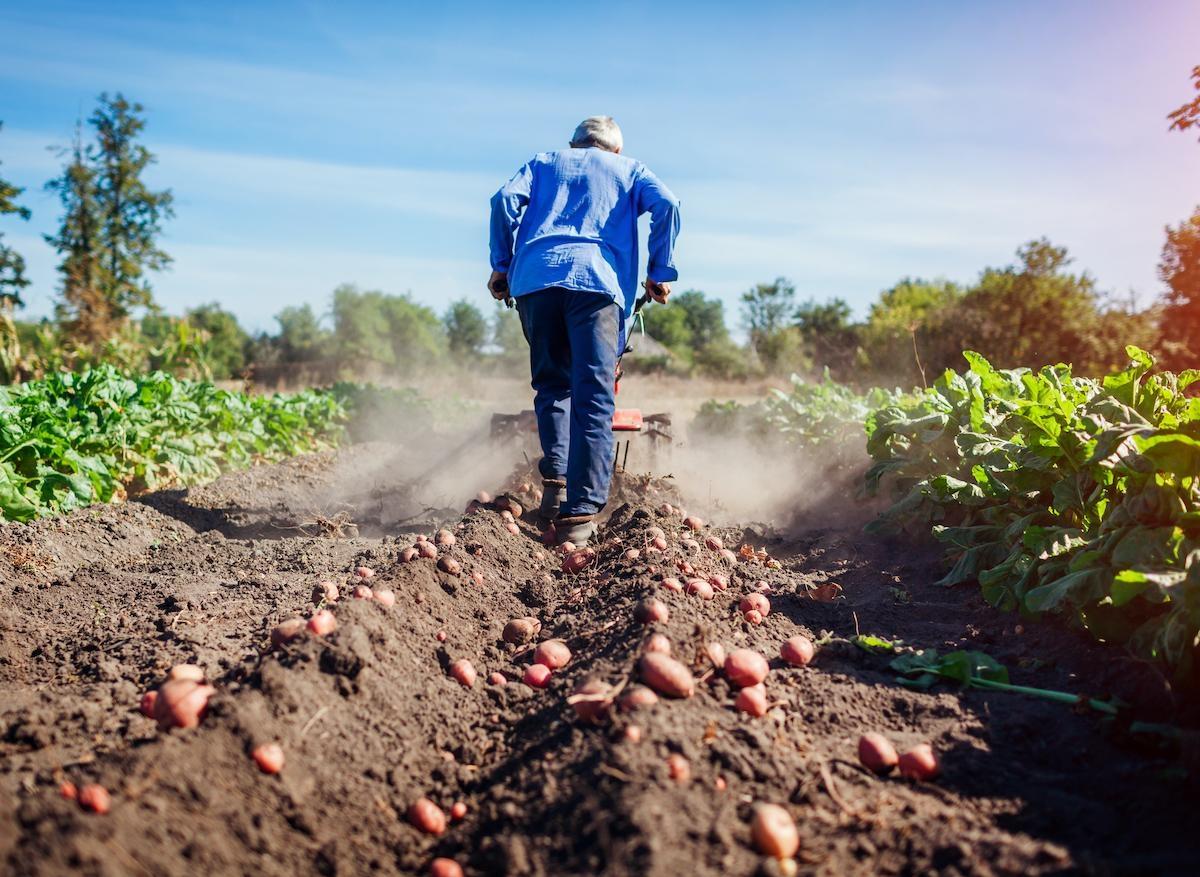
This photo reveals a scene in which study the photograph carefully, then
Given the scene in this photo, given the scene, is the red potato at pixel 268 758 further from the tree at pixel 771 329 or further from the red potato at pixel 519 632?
the tree at pixel 771 329

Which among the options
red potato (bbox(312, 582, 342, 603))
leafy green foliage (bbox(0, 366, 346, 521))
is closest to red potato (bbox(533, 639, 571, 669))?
red potato (bbox(312, 582, 342, 603))

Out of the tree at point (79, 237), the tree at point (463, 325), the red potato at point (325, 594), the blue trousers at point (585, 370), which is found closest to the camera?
the red potato at point (325, 594)

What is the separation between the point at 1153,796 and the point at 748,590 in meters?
1.91

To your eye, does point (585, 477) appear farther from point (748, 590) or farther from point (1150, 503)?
point (1150, 503)

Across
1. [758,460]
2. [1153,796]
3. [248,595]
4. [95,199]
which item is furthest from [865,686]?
[95,199]

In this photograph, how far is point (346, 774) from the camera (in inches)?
83.9

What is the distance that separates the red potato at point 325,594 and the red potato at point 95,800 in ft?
5.50

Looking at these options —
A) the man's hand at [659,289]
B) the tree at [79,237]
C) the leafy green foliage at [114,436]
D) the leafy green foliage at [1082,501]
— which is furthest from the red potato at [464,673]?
the tree at [79,237]

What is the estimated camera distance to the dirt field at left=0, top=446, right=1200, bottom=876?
5.56 feet

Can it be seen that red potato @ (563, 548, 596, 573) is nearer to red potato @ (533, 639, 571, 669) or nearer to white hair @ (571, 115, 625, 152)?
red potato @ (533, 639, 571, 669)

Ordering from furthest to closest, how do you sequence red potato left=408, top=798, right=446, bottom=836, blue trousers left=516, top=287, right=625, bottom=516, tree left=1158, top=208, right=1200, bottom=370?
tree left=1158, top=208, right=1200, bottom=370, blue trousers left=516, top=287, right=625, bottom=516, red potato left=408, top=798, right=446, bottom=836

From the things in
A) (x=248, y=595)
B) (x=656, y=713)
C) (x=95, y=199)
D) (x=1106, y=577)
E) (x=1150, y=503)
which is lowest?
(x=248, y=595)

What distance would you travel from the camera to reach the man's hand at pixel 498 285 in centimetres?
499

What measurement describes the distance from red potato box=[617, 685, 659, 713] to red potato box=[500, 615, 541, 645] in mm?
1038
